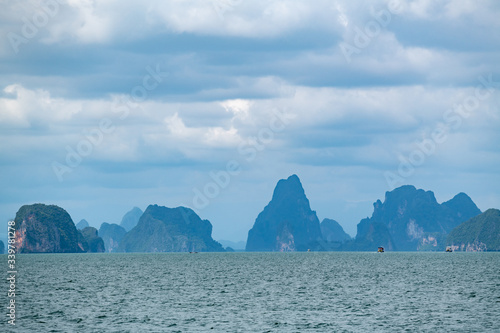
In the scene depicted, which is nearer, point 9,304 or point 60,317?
point 60,317

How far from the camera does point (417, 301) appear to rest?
101 meters

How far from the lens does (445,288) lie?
4894 inches

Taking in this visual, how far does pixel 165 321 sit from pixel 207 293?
3742cm

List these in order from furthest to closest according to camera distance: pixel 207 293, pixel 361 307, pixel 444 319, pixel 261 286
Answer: pixel 261 286, pixel 207 293, pixel 361 307, pixel 444 319

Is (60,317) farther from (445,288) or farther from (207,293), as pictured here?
(445,288)

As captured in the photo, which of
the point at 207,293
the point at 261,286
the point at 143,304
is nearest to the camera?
the point at 143,304

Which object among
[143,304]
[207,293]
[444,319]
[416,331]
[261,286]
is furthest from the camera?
[261,286]

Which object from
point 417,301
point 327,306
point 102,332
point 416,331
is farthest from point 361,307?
point 102,332

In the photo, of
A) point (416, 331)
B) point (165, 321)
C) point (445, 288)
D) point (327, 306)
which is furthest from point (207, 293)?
point (416, 331)

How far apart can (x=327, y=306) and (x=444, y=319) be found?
65.9ft

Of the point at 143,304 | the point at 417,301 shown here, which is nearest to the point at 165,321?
the point at 143,304

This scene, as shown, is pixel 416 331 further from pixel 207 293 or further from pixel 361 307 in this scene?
pixel 207 293

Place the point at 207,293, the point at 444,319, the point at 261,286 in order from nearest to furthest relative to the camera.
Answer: the point at 444,319 < the point at 207,293 < the point at 261,286

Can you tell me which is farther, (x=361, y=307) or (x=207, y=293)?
(x=207, y=293)
